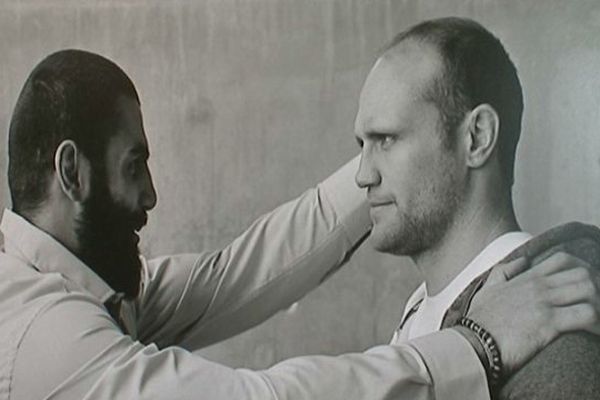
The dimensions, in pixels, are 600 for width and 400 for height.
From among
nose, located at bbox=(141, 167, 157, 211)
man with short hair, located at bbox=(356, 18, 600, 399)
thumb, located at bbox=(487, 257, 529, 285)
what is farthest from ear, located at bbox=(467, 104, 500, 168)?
nose, located at bbox=(141, 167, 157, 211)

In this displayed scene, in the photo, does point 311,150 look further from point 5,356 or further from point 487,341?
point 5,356

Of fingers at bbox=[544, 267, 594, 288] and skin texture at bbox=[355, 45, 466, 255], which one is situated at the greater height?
skin texture at bbox=[355, 45, 466, 255]

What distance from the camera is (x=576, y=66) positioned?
106cm

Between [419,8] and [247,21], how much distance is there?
197 mm

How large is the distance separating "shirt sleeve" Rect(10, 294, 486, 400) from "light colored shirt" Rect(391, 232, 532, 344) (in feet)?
0.24

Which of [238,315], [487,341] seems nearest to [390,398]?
[487,341]

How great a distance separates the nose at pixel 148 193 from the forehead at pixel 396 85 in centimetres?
25

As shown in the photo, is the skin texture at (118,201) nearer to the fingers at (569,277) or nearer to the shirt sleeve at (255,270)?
the shirt sleeve at (255,270)

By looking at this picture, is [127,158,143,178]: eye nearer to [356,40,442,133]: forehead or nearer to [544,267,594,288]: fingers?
[356,40,442,133]: forehead

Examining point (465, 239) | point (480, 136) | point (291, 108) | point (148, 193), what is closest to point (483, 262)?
point (465, 239)

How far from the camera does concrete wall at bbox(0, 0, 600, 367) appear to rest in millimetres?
1054

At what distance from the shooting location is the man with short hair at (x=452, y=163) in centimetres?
104

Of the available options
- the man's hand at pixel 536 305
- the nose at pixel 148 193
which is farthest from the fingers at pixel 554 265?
the nose at pixel 148 193

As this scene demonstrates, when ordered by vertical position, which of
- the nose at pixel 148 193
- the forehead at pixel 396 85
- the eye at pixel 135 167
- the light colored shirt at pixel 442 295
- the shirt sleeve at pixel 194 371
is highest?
the forehead at pixel 396 85
